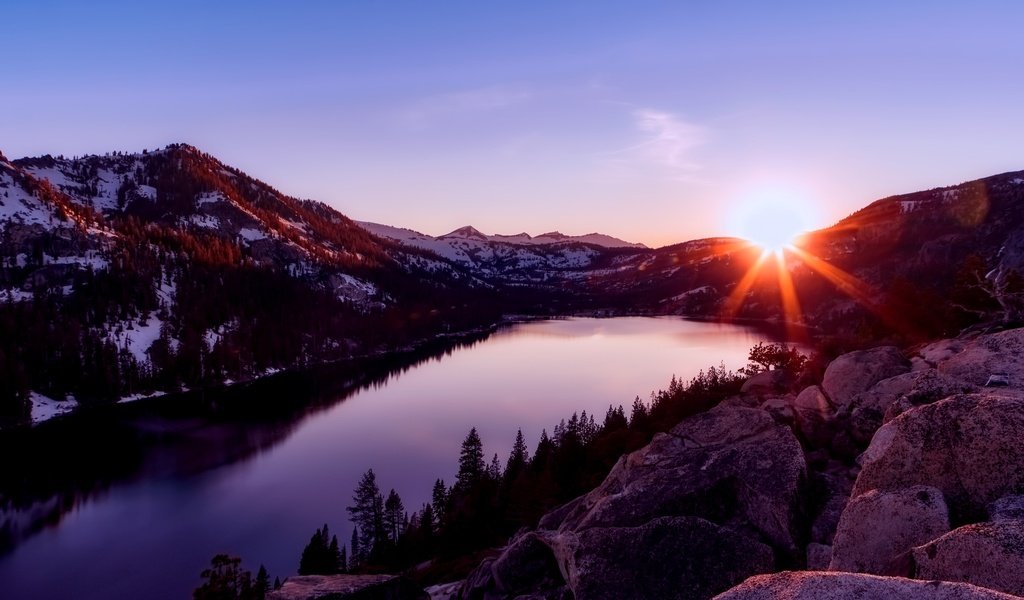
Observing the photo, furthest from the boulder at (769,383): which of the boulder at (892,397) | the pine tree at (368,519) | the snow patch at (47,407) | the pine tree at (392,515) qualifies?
the snow patch at (47,407)

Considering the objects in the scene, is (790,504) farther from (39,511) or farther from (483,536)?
(39,511)

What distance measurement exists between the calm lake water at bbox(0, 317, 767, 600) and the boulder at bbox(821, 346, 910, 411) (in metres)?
45.6

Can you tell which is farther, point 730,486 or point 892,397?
point 892,397

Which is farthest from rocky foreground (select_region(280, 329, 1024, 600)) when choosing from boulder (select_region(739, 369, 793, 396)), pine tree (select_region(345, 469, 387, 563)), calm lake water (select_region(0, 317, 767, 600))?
calm lake water (select_region(0, 317, 767, 600))

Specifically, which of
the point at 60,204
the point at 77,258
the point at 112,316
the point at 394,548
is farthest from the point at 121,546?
the point at 60,204

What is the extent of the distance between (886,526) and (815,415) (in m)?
13.1

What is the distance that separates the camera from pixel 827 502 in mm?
15906

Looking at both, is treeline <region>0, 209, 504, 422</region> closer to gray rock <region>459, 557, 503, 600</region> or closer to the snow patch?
the snow patch

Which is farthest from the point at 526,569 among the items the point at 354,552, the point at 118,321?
the point at 118,321

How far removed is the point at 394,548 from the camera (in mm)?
48875

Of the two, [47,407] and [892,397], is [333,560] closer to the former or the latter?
[892,397]

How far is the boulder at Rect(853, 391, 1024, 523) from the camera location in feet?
34.4

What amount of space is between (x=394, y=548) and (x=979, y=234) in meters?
180

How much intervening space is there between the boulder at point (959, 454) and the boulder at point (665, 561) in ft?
10.6
